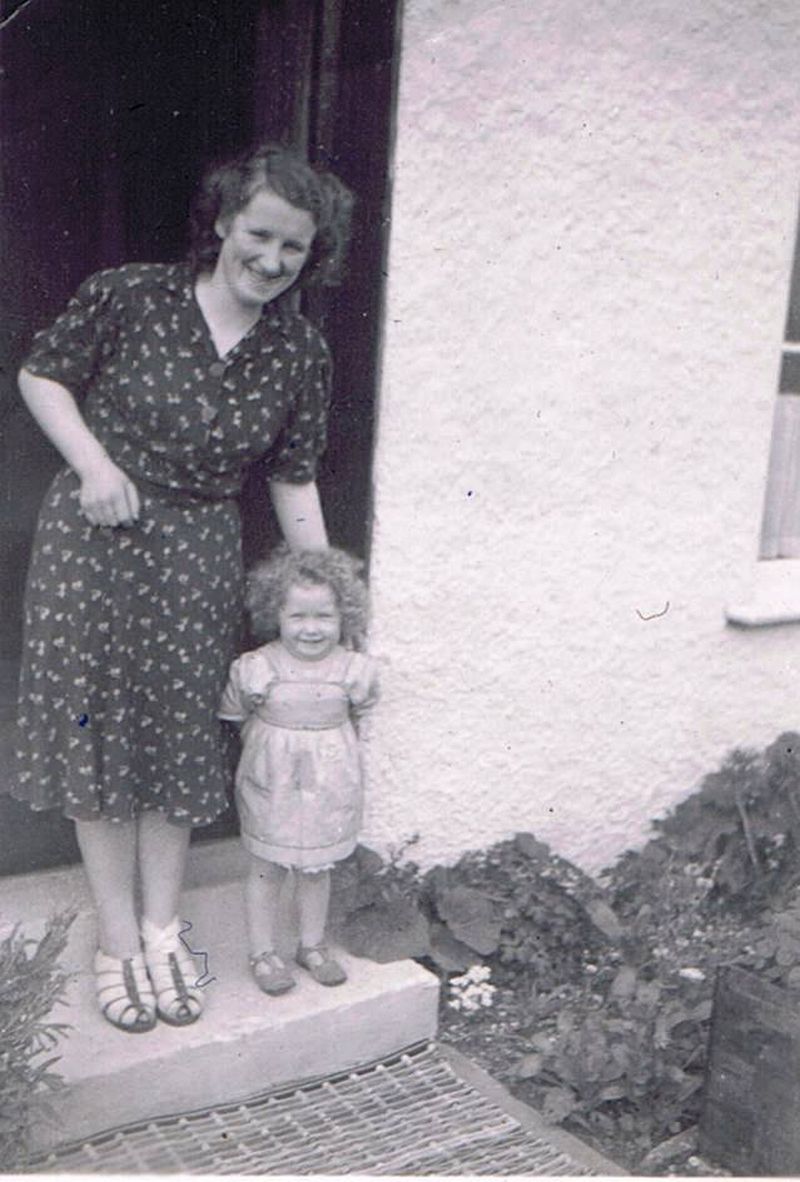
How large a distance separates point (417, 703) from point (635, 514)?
899 millimetres

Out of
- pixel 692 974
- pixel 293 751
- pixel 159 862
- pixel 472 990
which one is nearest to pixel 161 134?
pixel 293 751

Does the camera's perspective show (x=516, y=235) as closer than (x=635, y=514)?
Yes

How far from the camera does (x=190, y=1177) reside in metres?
Result: 2.56

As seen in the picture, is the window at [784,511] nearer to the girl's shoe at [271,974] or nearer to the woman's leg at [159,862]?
the girl's shoe at [271,974]

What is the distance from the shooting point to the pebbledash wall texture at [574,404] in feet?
11.1

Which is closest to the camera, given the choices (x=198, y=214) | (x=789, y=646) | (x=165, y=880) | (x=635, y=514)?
(x=198, y=214)

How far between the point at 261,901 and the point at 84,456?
3.78ft

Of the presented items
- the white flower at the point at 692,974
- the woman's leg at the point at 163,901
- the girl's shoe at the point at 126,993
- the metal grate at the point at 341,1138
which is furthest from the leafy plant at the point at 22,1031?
the white flower at the point at 692,974

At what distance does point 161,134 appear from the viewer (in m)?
3.26

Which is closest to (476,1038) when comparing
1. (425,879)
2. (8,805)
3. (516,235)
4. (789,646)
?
Result: (425,879)

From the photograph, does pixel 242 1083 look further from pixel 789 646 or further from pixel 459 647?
pixel 789 646

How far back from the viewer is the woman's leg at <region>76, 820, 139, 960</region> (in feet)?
9.75

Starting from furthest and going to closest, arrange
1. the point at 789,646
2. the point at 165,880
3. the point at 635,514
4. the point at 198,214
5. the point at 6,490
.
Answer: the point at 789,646 → the point at 635,514 → the point at 6,490 → the point at 165,880 → the point at 198,214

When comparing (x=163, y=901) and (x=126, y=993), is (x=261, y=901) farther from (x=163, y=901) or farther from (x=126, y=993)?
(x=126, y=993)
